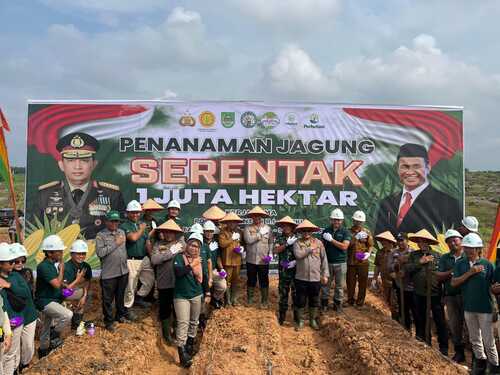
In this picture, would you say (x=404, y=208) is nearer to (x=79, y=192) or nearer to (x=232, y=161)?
(x=232, y=161)

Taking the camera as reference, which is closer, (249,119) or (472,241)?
(472,241)

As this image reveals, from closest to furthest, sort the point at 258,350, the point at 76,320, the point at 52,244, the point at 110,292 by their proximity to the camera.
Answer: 1. the point at 52,244
2. the point at 258,350
3. the point at 110,292
4. the point at 76,320

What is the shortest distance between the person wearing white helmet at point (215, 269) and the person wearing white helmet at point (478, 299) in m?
3.56

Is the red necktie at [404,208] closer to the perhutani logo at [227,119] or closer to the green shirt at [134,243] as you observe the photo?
the perhutani logo at [227,119]

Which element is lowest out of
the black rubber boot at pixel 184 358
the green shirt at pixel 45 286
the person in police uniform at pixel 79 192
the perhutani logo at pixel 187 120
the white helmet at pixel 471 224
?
the black rubber boot at pixel 184 358

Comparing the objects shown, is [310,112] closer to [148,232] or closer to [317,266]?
[317,266]

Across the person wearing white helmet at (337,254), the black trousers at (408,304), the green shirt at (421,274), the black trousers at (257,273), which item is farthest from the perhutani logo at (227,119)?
the green shirt at (421,274)

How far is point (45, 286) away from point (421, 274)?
5.25 meters

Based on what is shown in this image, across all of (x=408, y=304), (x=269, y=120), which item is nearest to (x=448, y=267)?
(x=408, y=304)

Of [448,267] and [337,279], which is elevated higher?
[448,267]

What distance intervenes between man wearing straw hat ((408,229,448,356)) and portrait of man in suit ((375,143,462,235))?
9.88 feet

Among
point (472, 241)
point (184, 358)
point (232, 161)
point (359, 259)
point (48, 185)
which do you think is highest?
point (232, 161)

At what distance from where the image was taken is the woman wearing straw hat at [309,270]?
7422 millimetres

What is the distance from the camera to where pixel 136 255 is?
7309 mm
